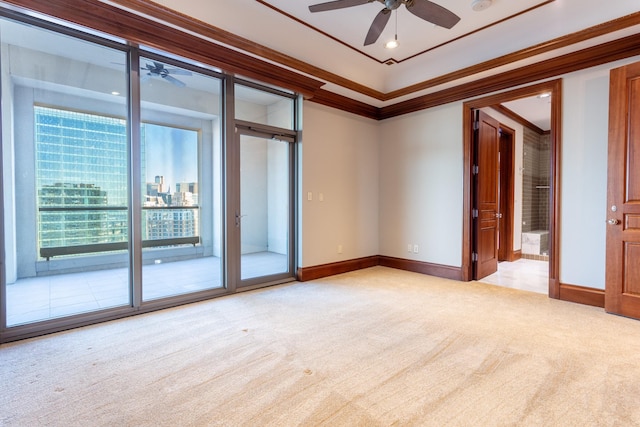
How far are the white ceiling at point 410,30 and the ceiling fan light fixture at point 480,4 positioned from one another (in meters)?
0.08

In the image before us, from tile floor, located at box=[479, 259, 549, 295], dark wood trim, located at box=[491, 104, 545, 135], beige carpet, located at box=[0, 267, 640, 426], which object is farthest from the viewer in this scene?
dark wood trim, located at box=[491, 104, 545, 135]

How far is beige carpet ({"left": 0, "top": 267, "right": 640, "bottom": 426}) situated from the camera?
1746mm

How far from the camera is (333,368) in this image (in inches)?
87.1

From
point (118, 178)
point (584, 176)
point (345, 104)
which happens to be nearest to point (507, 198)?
point (584, 176)

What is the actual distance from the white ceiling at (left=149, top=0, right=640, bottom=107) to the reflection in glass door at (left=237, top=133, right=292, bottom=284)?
4.10 ft

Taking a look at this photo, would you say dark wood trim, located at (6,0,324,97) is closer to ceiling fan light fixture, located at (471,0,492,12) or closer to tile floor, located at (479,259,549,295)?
ceiling fan light fixture, located at (471,0,492,12)

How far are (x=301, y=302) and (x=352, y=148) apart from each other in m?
2.78

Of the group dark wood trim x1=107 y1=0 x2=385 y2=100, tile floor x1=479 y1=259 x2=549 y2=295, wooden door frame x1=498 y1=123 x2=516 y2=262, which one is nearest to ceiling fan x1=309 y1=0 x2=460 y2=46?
dark wood trim x1=107 y1=0 x2=385 y2=100

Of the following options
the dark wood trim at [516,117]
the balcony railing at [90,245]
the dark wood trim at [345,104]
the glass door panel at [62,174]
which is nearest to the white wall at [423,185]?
the dark wood trim at [345,104]

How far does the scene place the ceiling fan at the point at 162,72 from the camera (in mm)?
3393

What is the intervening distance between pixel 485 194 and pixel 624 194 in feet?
5.94

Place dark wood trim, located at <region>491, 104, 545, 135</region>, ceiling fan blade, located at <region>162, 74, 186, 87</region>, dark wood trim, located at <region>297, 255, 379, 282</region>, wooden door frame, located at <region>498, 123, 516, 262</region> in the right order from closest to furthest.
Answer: ceiling fan blade, located at <region>162, 74, 186, 87</region> < dark wood trim, located at <region>297, 255, 379, 282</region> < dark wood trim, located at <region>491, 104, 545, 135</region> < wooden door frame, located at <region>498, 123, 516, 262</region>

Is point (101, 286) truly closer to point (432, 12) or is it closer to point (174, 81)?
point (174, 81)

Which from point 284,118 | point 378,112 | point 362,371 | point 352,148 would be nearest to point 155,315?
point 362,371
